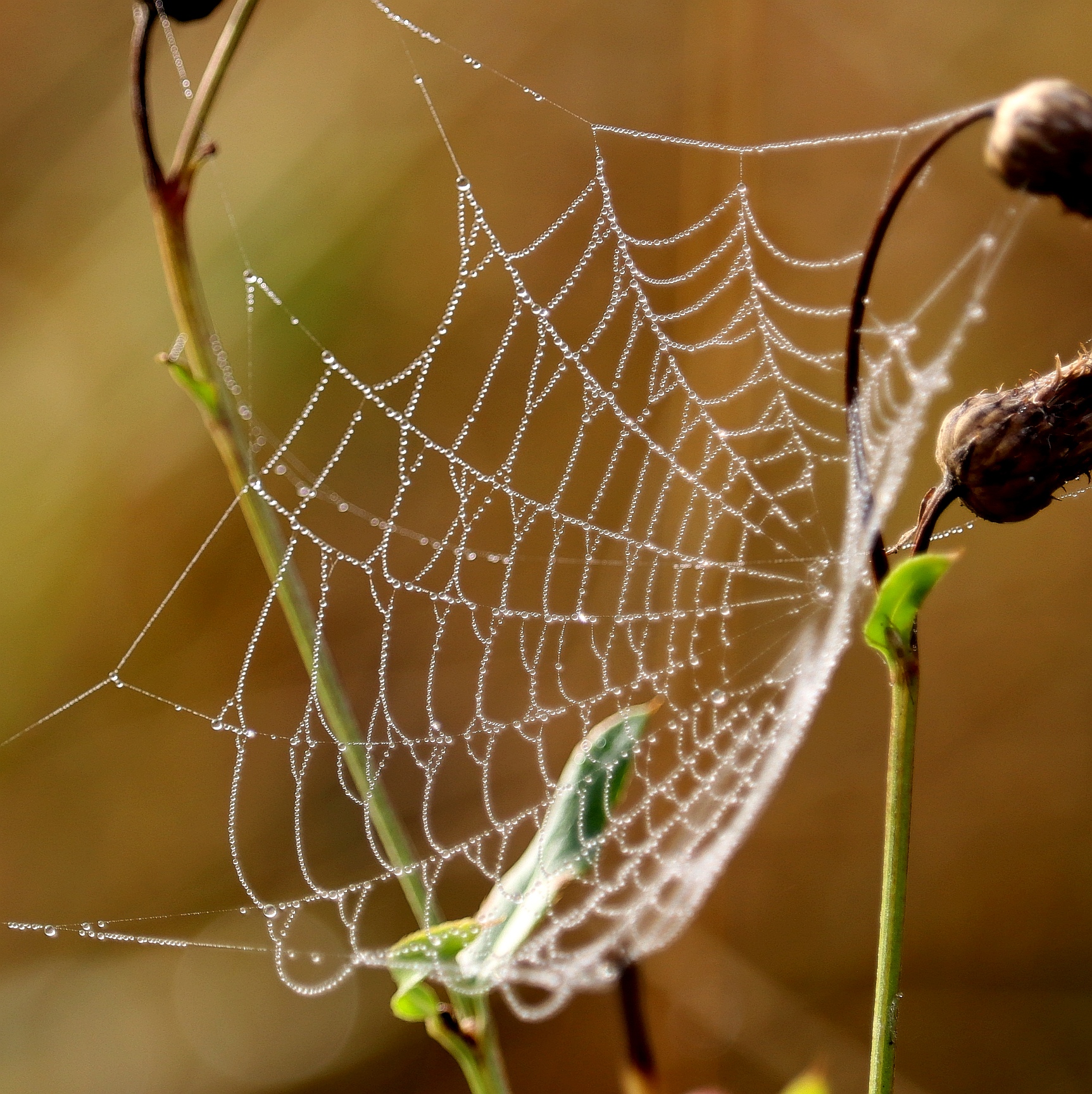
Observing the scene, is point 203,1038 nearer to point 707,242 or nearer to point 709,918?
point 709,918

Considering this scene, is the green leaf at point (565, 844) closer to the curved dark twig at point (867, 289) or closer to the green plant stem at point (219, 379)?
the green plant stem at point (219, 379)

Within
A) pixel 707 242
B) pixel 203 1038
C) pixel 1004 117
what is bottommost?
pixel 203 1038

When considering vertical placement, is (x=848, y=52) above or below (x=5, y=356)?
above

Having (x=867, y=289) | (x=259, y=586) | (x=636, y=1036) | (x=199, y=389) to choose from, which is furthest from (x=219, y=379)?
(x=259, y=586)

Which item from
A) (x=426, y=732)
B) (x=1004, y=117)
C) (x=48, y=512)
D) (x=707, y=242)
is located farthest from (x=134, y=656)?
(x=1004, y=117)

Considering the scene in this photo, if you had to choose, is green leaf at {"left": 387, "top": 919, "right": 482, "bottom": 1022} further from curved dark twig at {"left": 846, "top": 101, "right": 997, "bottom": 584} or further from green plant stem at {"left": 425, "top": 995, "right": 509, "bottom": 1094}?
curved dark twig at {"left": 846, "top": 101, "right": 997, "bottom": 584}

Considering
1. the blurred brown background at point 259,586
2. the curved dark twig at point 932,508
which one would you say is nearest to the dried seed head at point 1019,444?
the curved dark twig at point 932,508

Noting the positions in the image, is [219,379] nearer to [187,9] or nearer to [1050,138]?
[187,9]
